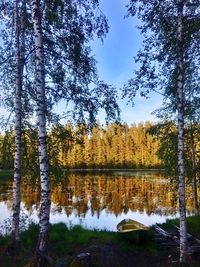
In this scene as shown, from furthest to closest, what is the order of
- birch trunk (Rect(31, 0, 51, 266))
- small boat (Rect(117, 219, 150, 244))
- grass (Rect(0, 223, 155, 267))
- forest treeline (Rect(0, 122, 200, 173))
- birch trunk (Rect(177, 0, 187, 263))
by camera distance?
small boat (Rect(117, 219, 150, 244)), forest treeline (Rect(0, 122, 200, 173)), grass (Rect(0, 223, 155, 267)), birch trunk (Rect(177, 0, 187, 263)), birch trunk (Rect(31, 0, 51, 266))

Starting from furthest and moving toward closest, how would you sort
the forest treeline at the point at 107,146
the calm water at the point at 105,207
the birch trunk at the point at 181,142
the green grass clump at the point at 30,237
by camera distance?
the calm water at the point at 105,207 < the green grass clump at the point at 30,237 < the forest treeline at the point at 107,146 < the birch trunk at the point at 181,142

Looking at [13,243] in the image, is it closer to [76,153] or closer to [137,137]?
[76,153]

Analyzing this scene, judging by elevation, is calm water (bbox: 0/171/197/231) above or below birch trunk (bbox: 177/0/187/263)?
below

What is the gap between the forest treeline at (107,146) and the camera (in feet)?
48.0

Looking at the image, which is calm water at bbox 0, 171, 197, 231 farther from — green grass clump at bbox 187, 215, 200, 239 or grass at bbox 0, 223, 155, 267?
grass at bbox 0, 223, 155, 267

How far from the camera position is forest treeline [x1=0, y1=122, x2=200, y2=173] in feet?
48.0

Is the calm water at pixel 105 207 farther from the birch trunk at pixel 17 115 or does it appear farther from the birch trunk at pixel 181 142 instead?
the birch trunk at pixel 181 142

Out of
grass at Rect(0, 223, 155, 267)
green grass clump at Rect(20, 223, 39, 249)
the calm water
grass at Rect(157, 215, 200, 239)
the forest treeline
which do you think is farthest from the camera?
the calm water

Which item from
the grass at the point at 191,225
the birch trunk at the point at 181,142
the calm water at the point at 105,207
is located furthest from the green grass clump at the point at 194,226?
the birch trunk at the point at 181,142

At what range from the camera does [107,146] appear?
128875mm

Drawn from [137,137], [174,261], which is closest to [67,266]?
[174,261]

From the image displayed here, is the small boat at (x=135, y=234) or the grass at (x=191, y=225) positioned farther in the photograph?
the grass at (x=191, y=225)

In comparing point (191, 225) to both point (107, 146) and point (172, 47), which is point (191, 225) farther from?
point (107, 146)

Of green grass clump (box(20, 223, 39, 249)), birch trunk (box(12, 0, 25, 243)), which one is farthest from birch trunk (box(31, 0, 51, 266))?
green grass clump (box(20, 223, 39, 249))
